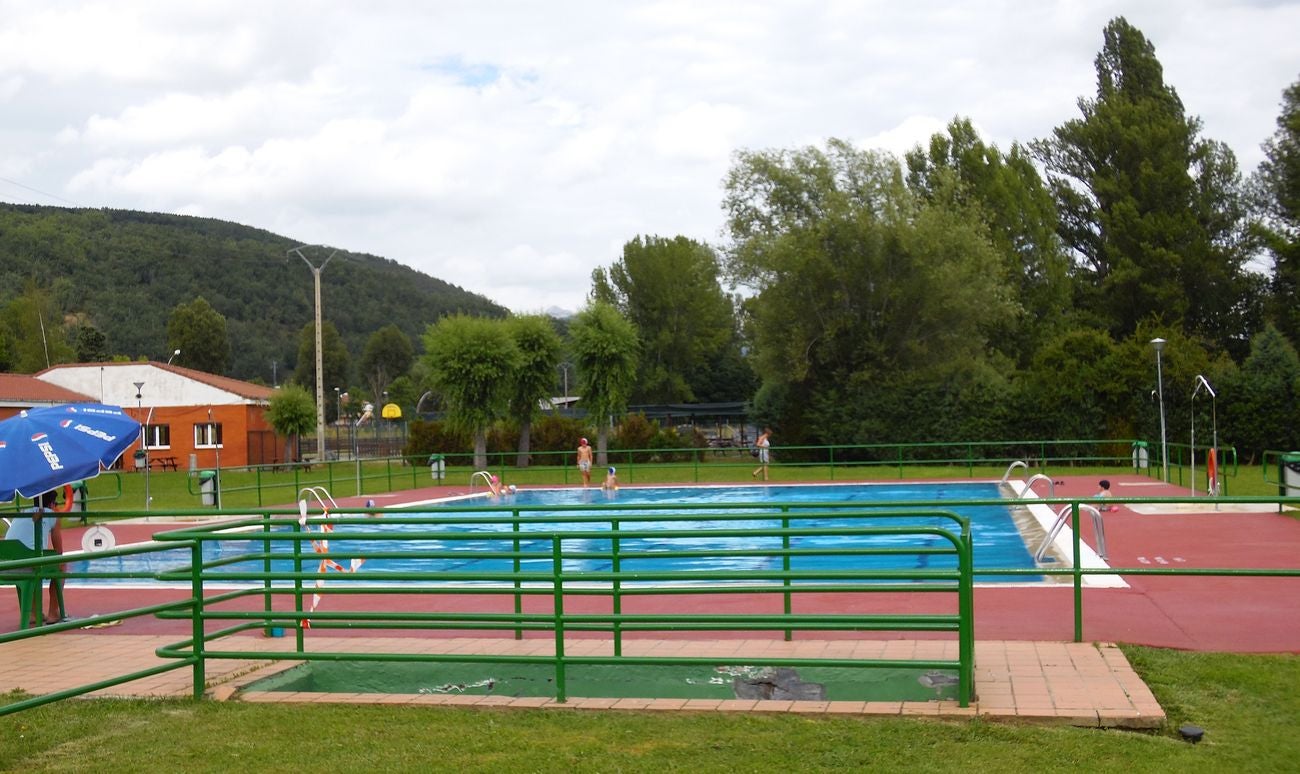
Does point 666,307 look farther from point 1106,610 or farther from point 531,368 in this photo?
point 1106,610

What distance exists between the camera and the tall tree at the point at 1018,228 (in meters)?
56.1

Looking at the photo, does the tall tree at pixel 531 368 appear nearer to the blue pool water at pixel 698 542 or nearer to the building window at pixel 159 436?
the blue pool water at pixel 698 542

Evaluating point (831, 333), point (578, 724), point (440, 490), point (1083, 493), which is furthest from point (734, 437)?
point (578, 724)

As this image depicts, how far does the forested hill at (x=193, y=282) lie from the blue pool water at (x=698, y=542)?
91.6 meters

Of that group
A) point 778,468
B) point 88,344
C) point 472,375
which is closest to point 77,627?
point 778,468

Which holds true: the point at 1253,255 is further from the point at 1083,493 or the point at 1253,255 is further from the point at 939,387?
the point at 1083,493

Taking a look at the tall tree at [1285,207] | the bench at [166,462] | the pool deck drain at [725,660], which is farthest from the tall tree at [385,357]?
the pool deck drain at [725,660]

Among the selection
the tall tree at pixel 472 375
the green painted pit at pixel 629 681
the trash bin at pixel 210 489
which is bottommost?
the green painted pit at pixel 629 681

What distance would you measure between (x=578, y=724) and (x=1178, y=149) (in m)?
56.2

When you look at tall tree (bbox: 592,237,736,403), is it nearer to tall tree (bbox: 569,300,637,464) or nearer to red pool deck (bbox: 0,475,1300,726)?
tall tree (bbox: 569,300,637,464)

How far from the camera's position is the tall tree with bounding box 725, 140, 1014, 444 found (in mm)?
45125

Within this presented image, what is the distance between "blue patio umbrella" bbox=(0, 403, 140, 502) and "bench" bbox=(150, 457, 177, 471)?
143 feet

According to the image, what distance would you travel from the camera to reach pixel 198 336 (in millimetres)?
112000

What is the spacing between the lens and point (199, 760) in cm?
651
